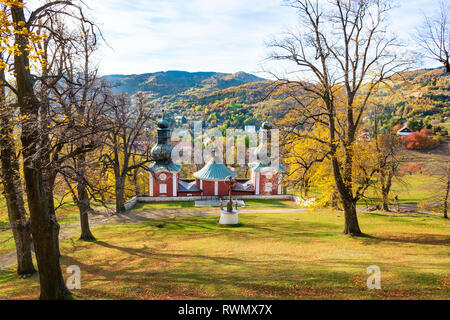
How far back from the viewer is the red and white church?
29.6m

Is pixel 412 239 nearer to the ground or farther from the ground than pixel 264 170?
nearer to the ground

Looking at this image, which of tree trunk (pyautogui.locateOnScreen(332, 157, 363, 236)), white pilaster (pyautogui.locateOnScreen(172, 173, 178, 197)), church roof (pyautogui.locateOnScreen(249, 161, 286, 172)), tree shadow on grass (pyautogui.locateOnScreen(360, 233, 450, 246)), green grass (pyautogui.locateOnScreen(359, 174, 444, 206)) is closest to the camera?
tree shadow on grass (pyautogui.locateOnScreen(360, 233, 450, 246))

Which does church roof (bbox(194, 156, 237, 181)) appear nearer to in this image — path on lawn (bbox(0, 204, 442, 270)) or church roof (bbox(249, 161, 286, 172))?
church roof (bbox(249, 161, 286, 172))

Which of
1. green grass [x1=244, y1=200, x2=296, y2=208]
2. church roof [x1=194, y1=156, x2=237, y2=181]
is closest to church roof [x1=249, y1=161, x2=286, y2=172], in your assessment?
church roof [x1=194, y1=156, x2=237, y2=181]

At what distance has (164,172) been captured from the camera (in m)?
30.1

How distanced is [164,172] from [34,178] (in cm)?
2431

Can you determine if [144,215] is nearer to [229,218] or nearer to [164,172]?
[229,218]

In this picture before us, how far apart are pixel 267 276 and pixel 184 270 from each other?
2.68 metres

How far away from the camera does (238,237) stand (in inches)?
560

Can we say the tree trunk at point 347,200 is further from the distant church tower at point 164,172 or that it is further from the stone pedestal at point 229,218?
the distant church tower at point 164,172

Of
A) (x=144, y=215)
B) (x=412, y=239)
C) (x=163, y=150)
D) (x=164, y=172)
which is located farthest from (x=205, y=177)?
(x=412, y=239)

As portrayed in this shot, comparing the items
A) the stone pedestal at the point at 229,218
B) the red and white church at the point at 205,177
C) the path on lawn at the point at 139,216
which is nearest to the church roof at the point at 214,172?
the red and white church at the point at 205,177

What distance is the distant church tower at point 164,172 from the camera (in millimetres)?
29469
